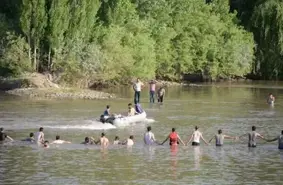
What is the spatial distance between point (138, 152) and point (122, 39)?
151ft

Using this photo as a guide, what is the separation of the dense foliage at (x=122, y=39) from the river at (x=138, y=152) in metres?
14.4

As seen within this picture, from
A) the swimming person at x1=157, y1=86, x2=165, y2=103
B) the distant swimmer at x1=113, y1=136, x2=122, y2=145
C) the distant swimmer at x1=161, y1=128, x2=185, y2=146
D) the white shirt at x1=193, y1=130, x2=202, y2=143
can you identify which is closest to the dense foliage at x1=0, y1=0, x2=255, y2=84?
the swimming person at x1=157, y1=86, x2=165, y2=103

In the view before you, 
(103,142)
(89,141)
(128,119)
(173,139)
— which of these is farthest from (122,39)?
(103,142)

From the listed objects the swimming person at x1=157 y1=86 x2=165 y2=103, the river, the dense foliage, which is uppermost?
the dense foliage

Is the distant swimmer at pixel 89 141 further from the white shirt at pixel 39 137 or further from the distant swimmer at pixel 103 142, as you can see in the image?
the white shirt at pixel 39 137

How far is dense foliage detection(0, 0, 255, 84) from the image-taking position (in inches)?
2643

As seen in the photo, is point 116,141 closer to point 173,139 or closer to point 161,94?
point 173,139

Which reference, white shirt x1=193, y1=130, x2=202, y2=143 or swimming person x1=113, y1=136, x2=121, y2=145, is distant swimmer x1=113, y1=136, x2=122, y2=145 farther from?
white shirt x1=193, y1=130, x2=202, y2=143

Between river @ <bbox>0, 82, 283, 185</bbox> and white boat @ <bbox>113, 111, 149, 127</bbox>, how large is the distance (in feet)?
1.53

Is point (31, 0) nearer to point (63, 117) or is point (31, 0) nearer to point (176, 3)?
point (63, 117)

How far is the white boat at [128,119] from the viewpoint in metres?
41.5

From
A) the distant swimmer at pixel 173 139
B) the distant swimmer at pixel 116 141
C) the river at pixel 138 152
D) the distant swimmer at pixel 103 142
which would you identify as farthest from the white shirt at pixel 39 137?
the distant swimmer at pixel 173 139

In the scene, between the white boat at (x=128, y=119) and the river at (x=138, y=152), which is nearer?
the river at (x=138, y=152)

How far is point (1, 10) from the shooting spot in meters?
74.7
